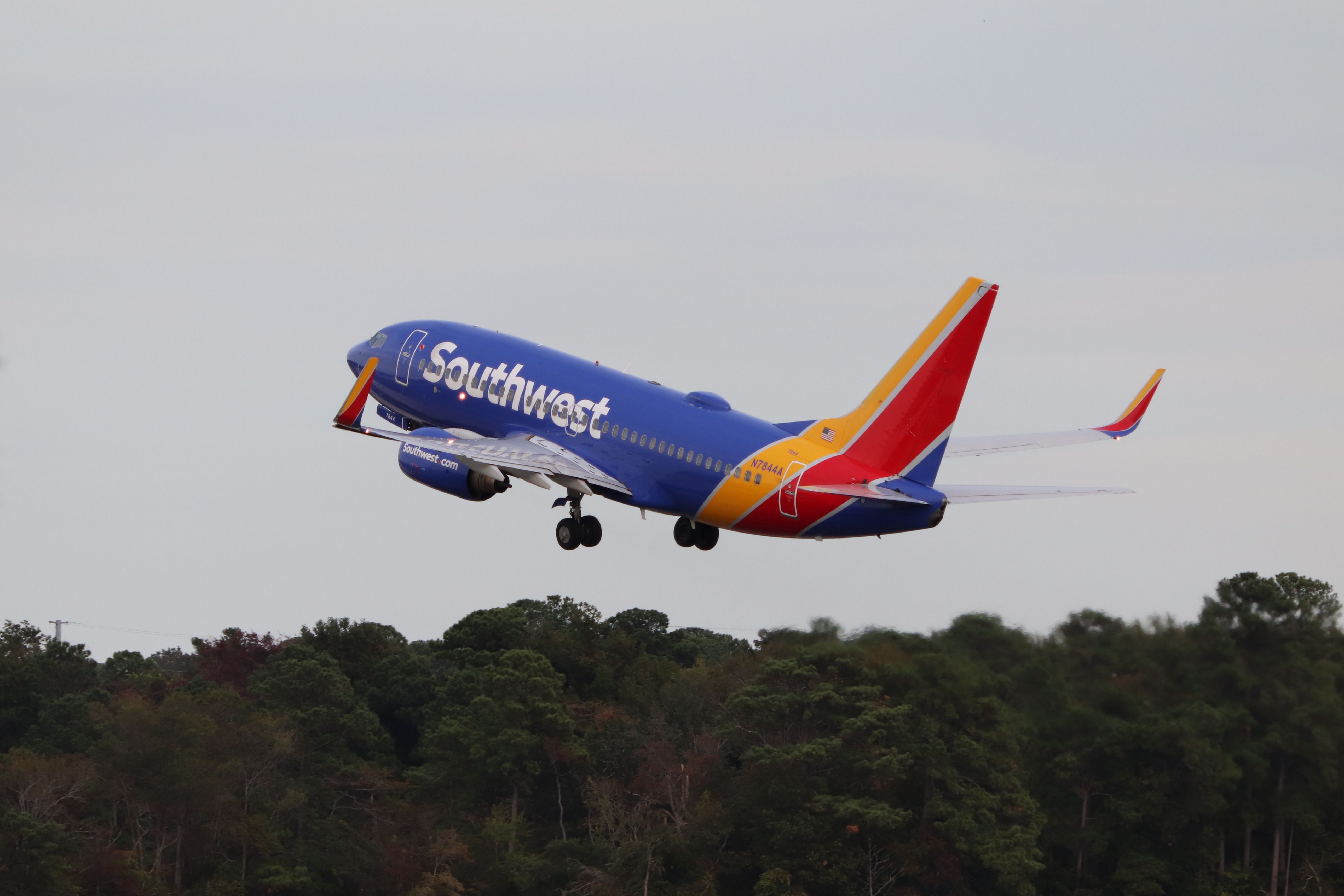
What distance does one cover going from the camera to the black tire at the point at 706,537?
Result: 73375 millimetres

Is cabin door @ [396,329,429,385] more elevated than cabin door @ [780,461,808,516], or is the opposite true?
cabin door @ [396,329,429,385]

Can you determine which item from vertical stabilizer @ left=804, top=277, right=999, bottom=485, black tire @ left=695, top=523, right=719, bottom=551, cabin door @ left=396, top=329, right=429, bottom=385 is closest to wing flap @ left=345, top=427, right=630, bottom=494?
black tire @ left=695, top=523, right=719, bottom=551

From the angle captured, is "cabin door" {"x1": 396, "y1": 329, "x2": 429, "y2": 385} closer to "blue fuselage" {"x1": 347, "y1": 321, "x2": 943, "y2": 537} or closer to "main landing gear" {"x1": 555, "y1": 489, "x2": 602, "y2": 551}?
"blue fuselage" {"x1": 347, "y1": 321, "x2": 943, "y2": 537}

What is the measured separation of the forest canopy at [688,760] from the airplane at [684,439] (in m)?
5.30

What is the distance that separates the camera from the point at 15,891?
395ft

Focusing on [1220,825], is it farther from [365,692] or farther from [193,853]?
[365,692]

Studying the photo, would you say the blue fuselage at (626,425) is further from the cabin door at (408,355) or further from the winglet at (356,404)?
the winglet at (356,404)

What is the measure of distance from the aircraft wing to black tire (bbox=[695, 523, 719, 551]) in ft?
27.0

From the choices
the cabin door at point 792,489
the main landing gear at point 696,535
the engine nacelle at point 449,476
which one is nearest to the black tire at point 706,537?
the main landing gear at point 696,535

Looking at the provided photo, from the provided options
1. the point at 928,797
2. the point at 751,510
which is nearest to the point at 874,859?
the point at 928,797

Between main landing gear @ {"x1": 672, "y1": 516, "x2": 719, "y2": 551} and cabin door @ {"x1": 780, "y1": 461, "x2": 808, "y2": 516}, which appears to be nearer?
cabin door @ {"x1": 780, "y1": 461, "x2": 808, "y2": 516}

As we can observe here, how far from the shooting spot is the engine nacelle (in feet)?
236

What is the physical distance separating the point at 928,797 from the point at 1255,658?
4175 cm

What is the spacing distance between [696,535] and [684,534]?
0.48 m
